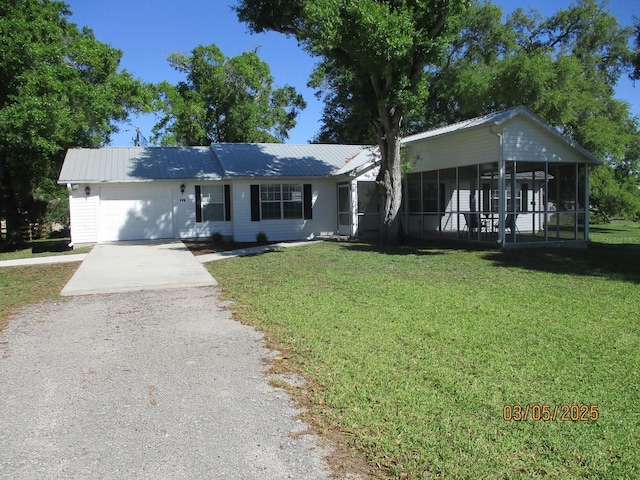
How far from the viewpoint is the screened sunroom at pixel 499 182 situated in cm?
1475

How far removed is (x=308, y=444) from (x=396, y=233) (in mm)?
13140

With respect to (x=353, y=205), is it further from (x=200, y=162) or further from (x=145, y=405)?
(x=145, y=405)

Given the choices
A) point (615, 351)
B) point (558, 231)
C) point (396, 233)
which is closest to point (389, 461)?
point (615, 351)

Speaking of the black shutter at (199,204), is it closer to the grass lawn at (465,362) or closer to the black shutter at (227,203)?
the black shutter at (227,203)

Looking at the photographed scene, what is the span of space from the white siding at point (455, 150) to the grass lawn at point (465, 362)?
5.77 metres

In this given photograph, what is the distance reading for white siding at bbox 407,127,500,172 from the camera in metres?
15.0

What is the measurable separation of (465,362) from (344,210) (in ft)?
51.2

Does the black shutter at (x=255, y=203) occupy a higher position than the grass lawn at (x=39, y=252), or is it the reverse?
the black shutter at (x=255, y=203)

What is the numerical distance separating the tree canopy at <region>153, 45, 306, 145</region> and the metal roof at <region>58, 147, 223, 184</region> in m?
10.2

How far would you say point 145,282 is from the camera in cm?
989

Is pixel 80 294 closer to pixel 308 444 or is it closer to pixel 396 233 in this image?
pixel 308 444

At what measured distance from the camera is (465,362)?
4.84 metres

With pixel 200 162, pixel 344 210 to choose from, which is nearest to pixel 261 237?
pixel 344 210

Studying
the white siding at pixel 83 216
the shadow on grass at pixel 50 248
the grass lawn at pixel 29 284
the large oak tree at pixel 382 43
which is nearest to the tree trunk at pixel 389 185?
the large oak tree at pixel 382 43
